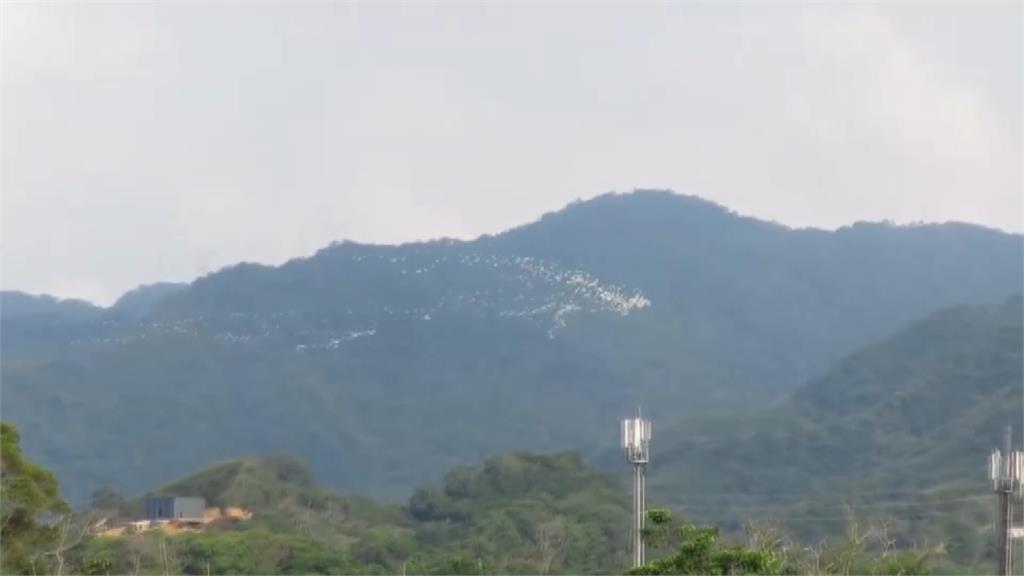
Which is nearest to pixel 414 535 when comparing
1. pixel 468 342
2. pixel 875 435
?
pixel 875 435

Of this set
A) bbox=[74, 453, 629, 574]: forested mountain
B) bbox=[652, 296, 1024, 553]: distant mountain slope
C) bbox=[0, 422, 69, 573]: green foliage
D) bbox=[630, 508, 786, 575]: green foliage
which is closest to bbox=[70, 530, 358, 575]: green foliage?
bbox=[74, 453, 629, 574]: forested mountain

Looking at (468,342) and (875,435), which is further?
(468,342)

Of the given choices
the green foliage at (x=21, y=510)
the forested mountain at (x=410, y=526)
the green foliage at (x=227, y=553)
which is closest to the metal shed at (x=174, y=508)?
the forested mountain at (x=410, y=526)

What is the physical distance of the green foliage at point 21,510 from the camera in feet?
63.1

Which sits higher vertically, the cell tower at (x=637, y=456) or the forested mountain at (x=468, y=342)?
the forested mountain at (x=468, y=342)

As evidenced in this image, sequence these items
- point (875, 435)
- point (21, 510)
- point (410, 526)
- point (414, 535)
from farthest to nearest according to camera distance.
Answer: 1. point (875, 435)
2. point (410, 526)
3. point (414, 535)
4. point (21, 510)

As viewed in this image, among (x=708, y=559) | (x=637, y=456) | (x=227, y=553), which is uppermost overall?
(x=637, y=456)

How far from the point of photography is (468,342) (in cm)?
5556

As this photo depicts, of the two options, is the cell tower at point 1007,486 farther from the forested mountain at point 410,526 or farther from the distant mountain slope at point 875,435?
the distant mountain slope at point 875,435

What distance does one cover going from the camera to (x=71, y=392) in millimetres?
49812

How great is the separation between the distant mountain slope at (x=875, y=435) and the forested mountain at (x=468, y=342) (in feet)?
11.4

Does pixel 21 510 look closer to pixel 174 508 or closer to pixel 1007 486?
pixel 1007 486

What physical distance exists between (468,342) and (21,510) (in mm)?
36272

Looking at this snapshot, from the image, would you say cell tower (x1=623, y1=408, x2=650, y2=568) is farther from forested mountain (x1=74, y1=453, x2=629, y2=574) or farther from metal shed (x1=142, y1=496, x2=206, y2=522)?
metal shed (x1=142, y1=496, x2=206, y2=522)
